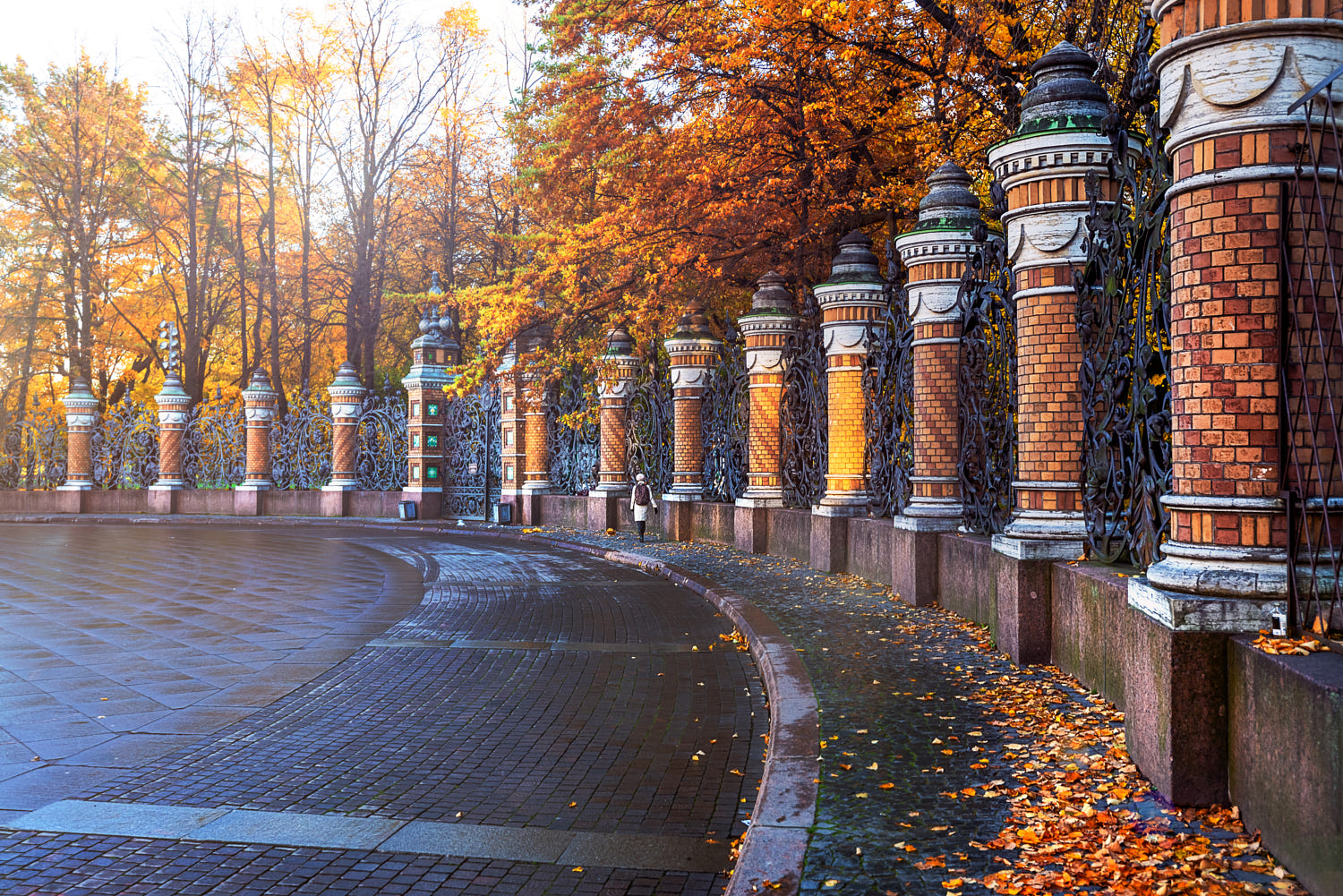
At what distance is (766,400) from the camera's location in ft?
51.5

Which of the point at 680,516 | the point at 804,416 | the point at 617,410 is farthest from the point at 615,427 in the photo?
the point at 804,416

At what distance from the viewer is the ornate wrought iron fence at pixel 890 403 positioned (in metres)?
11.3

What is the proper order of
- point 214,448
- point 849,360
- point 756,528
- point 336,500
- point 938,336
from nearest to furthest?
point 938,336
point 849,360
point 756,528
point 336,500
point 214,448

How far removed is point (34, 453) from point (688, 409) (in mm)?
23559

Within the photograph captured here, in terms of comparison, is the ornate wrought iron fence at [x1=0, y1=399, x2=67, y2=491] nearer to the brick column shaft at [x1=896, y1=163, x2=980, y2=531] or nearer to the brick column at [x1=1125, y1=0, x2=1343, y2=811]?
the brick column shaft at [x1=896, y1=163, x2=980, y2=531]

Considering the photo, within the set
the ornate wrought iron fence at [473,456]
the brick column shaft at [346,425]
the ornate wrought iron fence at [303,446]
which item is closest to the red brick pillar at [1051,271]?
the ornate wrought iron fence at [473,456]

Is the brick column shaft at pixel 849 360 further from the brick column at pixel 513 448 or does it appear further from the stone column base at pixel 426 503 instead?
the stone column base at pixel 426 503

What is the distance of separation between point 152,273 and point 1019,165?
3580cm

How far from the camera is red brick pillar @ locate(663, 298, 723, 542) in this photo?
1836 cm

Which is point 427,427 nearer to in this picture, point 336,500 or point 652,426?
point 336,500

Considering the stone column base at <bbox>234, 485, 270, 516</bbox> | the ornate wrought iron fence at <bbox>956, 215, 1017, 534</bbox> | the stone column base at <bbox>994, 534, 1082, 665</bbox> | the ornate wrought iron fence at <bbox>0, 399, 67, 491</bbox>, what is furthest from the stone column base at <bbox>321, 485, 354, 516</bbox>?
the stone column base at <bbox>994, 534, 1082, 665</bbox>

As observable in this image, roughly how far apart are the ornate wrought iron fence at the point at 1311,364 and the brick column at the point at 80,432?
108ft

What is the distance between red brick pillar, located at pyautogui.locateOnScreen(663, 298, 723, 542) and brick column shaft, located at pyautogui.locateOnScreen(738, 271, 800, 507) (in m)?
2.62

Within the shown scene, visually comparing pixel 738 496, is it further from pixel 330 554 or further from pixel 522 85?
pixel 522 85
